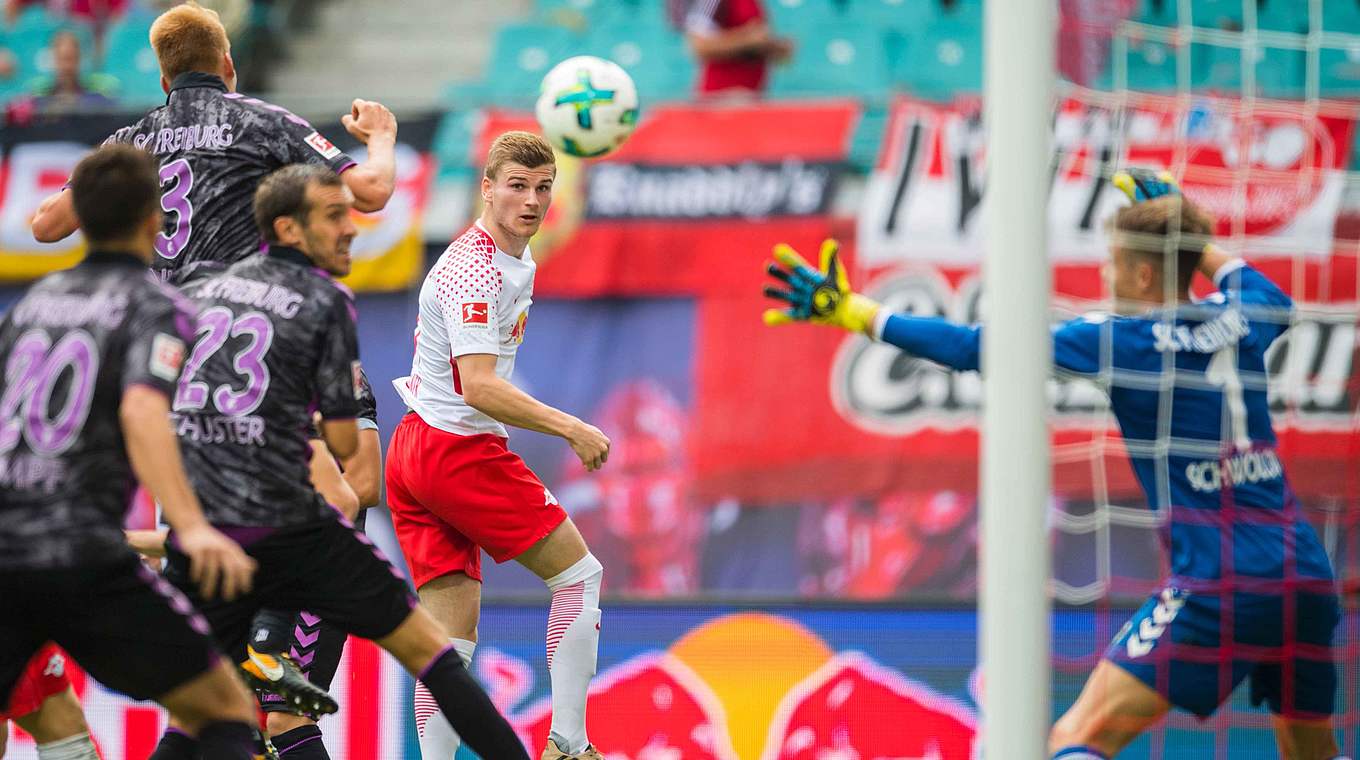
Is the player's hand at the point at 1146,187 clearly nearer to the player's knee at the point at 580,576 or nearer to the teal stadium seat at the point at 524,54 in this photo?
Result: the player's knee at the point at 580,576

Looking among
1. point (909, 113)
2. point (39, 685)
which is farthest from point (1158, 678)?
point (909, 113)

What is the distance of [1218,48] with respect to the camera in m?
9.98

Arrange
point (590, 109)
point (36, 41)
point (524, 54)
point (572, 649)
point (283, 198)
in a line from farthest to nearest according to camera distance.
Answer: point (36, 41)
point (524, 54)
point (590, 109)
point (572, 649)
point (283, 198)

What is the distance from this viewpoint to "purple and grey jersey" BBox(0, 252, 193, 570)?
3854 millimetres

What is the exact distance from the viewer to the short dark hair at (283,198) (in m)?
4.54

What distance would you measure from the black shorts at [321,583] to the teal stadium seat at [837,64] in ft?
21.4

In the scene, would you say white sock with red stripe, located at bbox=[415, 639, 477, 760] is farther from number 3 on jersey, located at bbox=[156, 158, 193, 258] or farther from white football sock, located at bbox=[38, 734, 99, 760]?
number 3 on jersey, located at bbox=[156, 158, 193, 258]

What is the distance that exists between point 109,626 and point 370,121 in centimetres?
192

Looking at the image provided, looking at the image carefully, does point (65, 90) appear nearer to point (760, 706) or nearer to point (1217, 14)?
point (760, 706)

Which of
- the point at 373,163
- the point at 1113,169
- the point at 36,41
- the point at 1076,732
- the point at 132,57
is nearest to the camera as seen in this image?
the point at 1076,732

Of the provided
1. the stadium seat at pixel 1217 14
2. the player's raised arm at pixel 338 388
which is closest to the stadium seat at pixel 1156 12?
the stadium seat at pixel 1217 14

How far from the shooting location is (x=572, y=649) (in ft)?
17.5

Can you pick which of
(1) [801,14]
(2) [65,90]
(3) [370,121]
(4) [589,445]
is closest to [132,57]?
(2) [65,90]

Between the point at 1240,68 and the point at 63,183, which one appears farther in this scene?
the point at 1240,68
